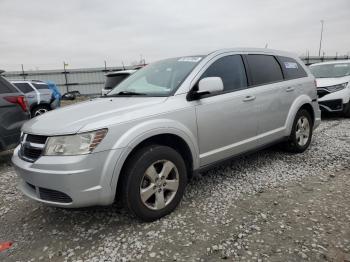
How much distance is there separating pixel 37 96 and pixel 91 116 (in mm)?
7446

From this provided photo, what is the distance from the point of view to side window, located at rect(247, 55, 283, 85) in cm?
402

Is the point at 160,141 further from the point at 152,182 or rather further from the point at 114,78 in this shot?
the point at 114,78

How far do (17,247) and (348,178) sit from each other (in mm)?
3847

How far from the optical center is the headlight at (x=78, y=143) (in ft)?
8.10

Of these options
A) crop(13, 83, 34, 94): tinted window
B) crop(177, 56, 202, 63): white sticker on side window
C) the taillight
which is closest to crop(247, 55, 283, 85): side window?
crop(177, 56, 202, 63): white sticker on side window

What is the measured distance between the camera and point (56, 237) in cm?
282

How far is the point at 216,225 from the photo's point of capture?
2.84m

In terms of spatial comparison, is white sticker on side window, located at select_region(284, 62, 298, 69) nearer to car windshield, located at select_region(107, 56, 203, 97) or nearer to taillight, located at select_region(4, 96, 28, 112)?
car windshield, located at select_region(107, 56, 203, 97)

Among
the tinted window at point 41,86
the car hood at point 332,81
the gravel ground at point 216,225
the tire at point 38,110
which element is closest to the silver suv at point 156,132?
the gravel ground at point 216,225

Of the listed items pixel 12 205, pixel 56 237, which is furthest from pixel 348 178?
pixel 12 205

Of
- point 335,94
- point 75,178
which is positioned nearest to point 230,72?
point 75,178

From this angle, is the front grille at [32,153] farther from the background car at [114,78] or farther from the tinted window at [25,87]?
the tinted window at [25,87]

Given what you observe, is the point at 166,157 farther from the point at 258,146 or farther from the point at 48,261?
the point at 258,146

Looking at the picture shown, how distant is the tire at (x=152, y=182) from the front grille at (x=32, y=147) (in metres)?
0.78
